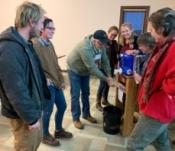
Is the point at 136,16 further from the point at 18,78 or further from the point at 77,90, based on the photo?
the point at 18,78

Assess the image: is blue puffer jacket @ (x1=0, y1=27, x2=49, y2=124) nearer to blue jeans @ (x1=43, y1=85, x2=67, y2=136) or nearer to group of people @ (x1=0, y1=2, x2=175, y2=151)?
group of people @ (x1=0, y1=2, x2=175, y2=151)

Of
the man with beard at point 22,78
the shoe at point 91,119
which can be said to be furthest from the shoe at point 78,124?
the man with beard at point 22,78

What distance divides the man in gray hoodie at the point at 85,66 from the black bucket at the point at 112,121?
33cm

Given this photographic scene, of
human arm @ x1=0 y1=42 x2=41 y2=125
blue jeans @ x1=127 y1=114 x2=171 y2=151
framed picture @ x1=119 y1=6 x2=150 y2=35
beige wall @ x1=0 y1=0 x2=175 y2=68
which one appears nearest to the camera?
human arm @ x1=0 y1=42 x2=41 y2=125

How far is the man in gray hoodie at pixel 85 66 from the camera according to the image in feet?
8.58

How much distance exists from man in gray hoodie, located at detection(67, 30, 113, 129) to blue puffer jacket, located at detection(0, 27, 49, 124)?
3.98ft

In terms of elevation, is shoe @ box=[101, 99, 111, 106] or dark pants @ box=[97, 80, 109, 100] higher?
dark pants @ box=[97, 80, 109, 100]

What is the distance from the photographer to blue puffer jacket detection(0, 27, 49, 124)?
50.9 inches

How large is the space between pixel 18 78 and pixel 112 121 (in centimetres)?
179

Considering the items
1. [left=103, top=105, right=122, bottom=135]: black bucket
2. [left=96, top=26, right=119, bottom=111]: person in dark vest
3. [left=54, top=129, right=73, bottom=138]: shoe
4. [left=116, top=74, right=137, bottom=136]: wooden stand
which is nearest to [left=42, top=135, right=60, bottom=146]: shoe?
[left=54, top=129, right=73, bottom=138]: shoe

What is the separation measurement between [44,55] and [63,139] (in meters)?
1.08

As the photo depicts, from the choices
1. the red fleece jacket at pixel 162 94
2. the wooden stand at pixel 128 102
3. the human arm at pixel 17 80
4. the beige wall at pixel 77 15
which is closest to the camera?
the human arm at pixel 17 80

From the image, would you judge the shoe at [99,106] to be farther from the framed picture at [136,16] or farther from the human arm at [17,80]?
the framed picture at [136,16]

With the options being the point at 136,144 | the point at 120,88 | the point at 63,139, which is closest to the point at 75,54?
the point at 120,88
